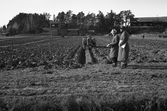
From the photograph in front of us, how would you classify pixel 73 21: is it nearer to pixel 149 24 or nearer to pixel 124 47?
pixel 149 24

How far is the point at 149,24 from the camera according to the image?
3369 inches

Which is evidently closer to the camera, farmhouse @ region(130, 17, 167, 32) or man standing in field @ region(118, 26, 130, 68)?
man standing in field @ region(118, 26, 130, 68)

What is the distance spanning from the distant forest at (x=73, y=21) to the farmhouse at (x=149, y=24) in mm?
4442

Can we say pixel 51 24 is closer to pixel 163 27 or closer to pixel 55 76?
pixel 163 27

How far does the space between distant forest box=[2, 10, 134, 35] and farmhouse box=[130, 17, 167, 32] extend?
4.44m

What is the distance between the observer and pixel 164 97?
4301 millimetres

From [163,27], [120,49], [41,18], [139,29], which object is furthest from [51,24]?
[120,49]

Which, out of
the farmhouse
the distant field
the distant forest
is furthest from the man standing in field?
the farmhouse

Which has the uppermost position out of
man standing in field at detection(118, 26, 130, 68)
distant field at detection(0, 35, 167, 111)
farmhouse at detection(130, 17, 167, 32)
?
farmhouse at detection(130, 17, 167, 32)

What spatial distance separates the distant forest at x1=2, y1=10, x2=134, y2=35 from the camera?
91.1 metres

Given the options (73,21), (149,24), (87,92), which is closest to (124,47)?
(87,92)

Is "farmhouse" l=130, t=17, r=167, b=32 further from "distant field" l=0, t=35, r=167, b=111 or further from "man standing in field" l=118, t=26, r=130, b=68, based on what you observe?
"distant field" l=0, t=35, r=167, b=111

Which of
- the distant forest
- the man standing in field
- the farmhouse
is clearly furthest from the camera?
the distant forest

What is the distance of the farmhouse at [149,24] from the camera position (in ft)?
260
